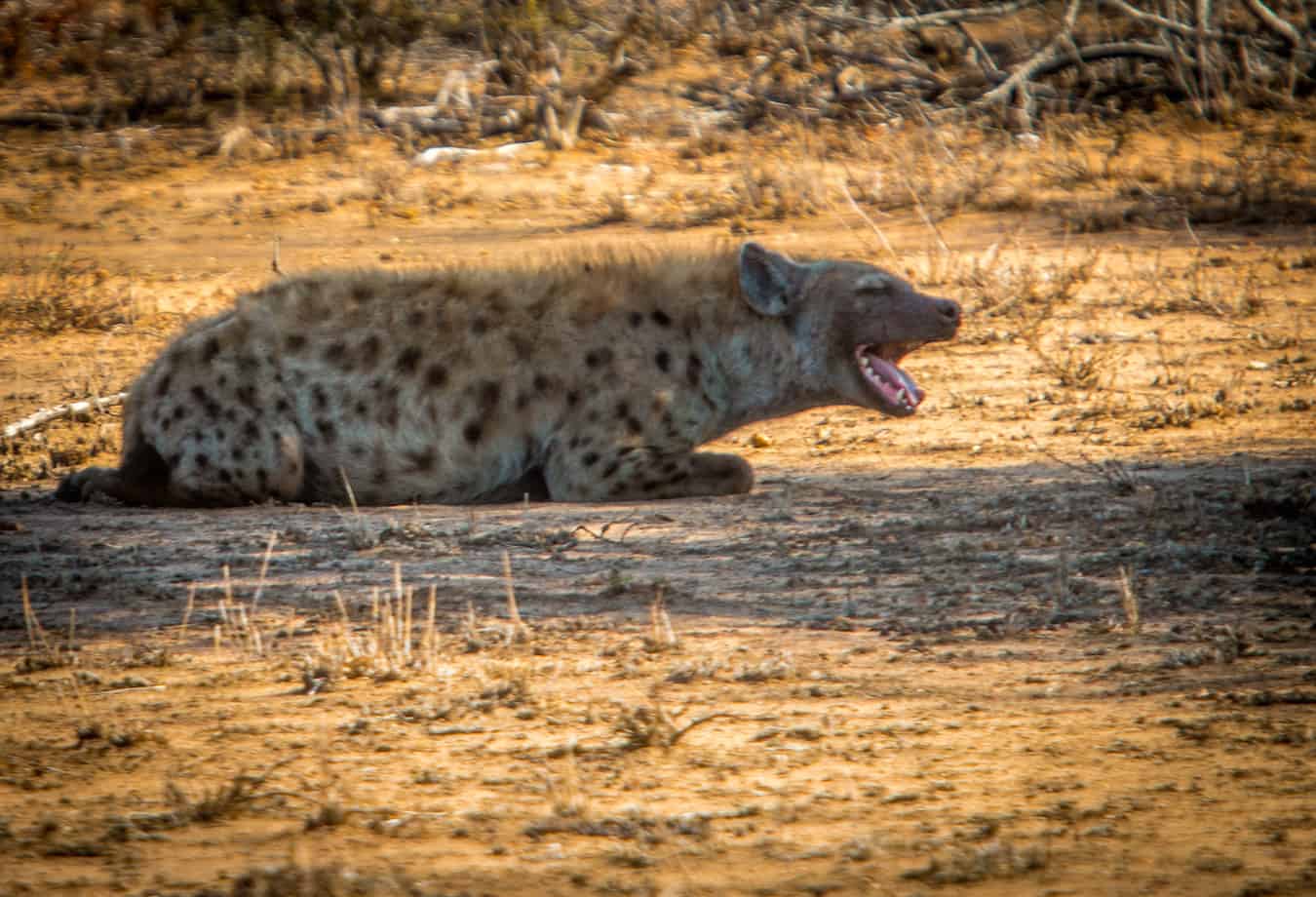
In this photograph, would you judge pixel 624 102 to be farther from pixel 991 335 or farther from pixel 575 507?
pixel 575 507

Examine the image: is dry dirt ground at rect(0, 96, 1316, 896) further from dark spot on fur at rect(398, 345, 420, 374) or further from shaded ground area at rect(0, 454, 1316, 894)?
dark spot on fur at rect(398, 345, 420, 374)

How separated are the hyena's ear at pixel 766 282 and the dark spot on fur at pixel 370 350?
1.23 m

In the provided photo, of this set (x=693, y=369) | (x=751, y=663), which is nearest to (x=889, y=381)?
(x=693, y=369)

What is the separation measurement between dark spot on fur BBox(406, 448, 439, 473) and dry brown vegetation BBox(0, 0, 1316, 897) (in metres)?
0.19

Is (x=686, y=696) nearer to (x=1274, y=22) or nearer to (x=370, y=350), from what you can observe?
(x=370, y=350)

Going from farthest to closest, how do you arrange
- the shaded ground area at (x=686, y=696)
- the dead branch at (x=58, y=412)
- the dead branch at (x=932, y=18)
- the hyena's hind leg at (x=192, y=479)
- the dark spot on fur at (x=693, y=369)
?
the dead branch at (x=932, y=18) < the dead branch at (x=58, y=412) < the dark spot on fur at (x=693, y=369) < the hyena's hind leg at (x=192, y=479) < the shaded ground area at (x=686, y=696)

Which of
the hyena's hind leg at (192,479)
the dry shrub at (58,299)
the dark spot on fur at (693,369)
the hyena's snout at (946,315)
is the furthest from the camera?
the dry shrub at (58,299)

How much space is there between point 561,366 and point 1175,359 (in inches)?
116

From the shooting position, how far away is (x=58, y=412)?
21.6 feet

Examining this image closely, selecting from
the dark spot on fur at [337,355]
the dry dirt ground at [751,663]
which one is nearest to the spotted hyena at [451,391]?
the dark spot on fur at [337,355]

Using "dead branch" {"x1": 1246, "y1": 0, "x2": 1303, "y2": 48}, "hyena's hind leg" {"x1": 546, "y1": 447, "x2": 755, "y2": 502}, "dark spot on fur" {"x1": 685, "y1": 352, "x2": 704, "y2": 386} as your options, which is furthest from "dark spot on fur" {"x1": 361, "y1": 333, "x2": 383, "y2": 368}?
"dead branch" {"x1": 1246, "y1": 0, "x2": 1303, "y2": 48}

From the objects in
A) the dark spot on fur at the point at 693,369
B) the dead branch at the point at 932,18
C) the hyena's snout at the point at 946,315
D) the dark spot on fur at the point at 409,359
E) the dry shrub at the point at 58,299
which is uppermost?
the dead branch at the point at 932,18

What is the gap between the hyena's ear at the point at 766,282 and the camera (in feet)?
19.3

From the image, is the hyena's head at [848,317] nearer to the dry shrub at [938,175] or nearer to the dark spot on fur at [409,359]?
the dark spot on fur at [409,359]
